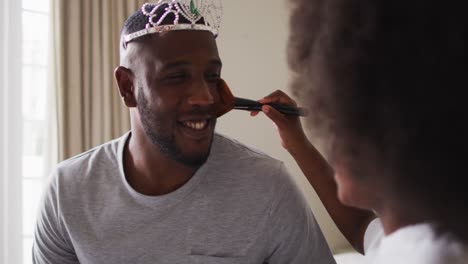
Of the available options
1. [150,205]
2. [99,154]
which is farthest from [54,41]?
[150,205]

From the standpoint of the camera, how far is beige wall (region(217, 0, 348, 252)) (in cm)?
333

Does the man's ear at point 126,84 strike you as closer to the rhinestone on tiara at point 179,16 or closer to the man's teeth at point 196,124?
the rhinestone on tiara at point 179,16

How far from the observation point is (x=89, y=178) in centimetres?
141

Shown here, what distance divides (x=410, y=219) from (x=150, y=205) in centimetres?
86

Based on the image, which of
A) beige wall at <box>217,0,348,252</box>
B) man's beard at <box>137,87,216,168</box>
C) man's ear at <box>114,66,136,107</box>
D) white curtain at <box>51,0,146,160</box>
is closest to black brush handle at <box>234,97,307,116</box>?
man's beard at <box>137,87,216,168</box>

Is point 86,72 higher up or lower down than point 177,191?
higher up

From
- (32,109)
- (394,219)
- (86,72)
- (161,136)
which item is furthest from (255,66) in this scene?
(394,219)

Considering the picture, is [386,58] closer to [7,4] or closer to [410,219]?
[410,219]

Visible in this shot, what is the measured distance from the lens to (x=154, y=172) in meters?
1.40

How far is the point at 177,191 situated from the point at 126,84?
0.34 metres

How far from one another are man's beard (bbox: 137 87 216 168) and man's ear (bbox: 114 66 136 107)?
0.16 ft

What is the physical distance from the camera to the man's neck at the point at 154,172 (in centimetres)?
138

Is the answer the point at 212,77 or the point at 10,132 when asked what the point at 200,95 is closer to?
the point at 212,77

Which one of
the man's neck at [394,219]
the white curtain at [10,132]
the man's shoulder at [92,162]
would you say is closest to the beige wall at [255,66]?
the white curtain at [10,132]
